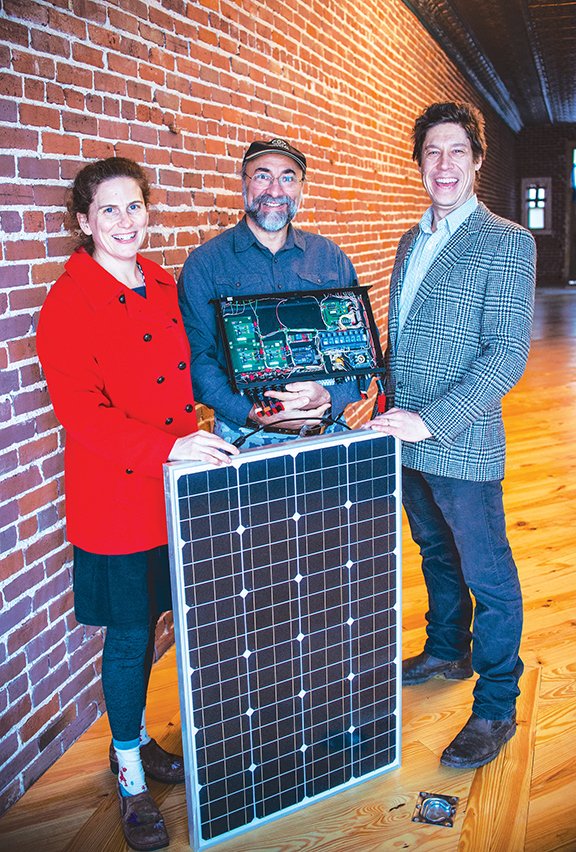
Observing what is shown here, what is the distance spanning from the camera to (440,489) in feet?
7.71

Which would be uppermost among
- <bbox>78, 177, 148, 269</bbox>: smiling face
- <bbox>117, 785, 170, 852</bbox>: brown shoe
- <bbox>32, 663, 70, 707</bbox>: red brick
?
<bbox>78, 177, 148, 269</bbox>: smiling face

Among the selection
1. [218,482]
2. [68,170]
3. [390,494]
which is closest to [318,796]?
[390,494]

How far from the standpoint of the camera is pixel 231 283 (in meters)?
2.35

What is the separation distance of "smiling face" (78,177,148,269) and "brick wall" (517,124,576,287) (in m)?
18.0

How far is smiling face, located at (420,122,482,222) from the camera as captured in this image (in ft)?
7.47

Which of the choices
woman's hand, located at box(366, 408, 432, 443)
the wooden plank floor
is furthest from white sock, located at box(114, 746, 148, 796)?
woman's hand, located at box(366, 408, 432, 443)

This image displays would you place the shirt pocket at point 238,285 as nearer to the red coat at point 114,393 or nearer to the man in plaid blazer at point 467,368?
the red coat at point 114,393

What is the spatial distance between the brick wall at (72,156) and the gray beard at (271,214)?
0.54 metres

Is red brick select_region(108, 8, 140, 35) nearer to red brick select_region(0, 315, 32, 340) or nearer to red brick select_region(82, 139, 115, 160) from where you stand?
red brick select_region(82, 139, 115, 160)

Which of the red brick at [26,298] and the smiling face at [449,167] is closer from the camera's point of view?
the red brick at [26,298]

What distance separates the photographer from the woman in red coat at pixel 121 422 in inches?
72.9

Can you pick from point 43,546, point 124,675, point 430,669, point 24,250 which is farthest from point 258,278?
point 430,669

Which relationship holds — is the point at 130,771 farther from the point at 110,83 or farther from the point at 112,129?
the point at 110,83

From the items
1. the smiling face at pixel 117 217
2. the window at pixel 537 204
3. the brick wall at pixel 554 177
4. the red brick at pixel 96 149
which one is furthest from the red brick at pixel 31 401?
the window at pixel 537 204
